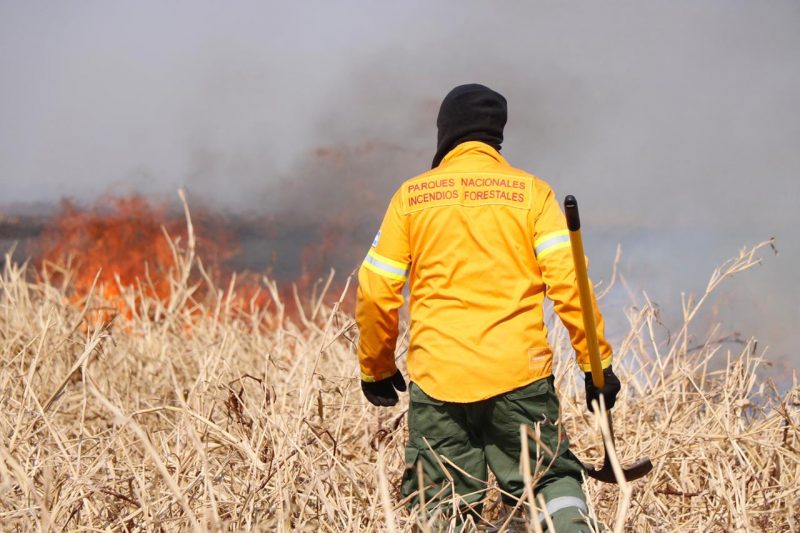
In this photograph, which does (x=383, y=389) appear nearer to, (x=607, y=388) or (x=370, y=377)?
(x=370, y=377)

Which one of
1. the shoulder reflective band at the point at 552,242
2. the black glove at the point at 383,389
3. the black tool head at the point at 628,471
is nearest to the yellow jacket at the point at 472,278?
the shoulder reflective band at the point at 552,242

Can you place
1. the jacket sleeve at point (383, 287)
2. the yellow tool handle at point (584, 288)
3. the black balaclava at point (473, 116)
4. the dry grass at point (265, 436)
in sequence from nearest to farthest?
1. the yellow tool handle at point (584, 288)
2. the dry grass at point (265, 436)
3. the jacket sleeve at point (383, 287)
4. the black balaclava at point (473, 116)

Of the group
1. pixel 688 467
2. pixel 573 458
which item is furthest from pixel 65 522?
pixel 688 467

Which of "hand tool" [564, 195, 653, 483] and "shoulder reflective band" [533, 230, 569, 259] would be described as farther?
"shoulder reflective band" [533, 230, 569, 259]

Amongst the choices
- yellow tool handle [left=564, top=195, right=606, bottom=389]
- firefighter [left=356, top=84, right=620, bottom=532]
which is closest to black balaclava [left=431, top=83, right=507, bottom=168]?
firefighter [left=356, top=84, right=620, bottom=532]

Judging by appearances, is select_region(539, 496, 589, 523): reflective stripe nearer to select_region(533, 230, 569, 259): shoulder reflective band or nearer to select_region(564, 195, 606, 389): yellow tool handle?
select_region(564, 195, 606, 389): yellow tool handle

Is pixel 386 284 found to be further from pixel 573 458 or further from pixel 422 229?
pixel 573 458

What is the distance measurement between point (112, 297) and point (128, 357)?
4.31ft

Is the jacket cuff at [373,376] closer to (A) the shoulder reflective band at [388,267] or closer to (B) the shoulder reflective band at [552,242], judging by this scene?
(A) the shoulder reflective band at [388,267]

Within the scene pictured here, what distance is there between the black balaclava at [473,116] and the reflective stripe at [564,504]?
1.30 meters

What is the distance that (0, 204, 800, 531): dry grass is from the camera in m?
2.67

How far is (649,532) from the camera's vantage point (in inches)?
123

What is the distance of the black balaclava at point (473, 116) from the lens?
3.21 meters

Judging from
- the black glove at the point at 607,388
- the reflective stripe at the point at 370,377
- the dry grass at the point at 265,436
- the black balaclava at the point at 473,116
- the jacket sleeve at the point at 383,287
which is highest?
the black balaclava at the point at 473,116
